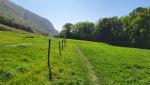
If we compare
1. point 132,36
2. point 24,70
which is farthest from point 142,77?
point 132,36

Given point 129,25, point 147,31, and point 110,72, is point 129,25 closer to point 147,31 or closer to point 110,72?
point 147,31

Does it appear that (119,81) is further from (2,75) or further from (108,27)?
(108,27)

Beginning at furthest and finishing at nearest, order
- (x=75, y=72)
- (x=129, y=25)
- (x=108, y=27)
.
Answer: (x=108, y=27), (x=129, y=25), (x=75, y=72)

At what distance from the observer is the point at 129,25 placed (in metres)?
137

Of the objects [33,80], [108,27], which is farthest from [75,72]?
[108,27]

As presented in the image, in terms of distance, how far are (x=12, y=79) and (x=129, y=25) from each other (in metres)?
127

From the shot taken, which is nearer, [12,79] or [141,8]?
[12,79]

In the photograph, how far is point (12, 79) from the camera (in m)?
15.0

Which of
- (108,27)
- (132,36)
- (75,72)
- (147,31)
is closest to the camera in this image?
(75,72)

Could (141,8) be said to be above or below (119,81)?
above

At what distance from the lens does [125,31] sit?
138375 mm

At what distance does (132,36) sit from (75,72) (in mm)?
111297

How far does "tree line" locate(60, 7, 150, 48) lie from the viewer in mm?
122025

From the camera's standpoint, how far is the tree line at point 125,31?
122m
